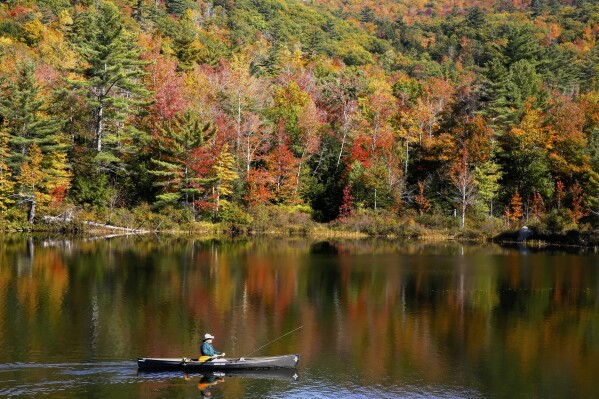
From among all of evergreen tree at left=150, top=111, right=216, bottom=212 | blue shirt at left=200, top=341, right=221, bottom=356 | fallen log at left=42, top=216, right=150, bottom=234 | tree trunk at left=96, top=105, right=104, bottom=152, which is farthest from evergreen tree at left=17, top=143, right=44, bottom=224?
blue shirt at left=200, top=341, right=221, bottom=356

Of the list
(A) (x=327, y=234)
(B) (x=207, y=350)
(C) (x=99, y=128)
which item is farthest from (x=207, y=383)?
(C) (x=99, y=128)

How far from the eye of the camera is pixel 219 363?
21.4 metres

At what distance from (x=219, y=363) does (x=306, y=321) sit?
26.8 ft

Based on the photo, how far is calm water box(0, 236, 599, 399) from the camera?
20812 millimetres

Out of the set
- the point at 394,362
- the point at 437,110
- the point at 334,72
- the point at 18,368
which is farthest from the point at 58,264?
the point at 334,72

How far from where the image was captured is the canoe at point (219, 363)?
2119 cm

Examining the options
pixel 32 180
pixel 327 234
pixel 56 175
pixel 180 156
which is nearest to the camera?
pixel 32 180

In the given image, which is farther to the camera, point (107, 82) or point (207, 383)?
point (107, 82)

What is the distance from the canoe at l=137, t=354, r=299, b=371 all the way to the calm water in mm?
371

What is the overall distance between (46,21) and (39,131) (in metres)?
43.5

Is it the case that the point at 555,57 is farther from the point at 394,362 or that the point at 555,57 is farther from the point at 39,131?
the point at 394,362

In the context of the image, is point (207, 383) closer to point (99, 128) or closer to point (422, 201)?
point (99, 128)

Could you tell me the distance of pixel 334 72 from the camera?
323ft

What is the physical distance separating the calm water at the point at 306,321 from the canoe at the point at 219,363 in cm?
37
